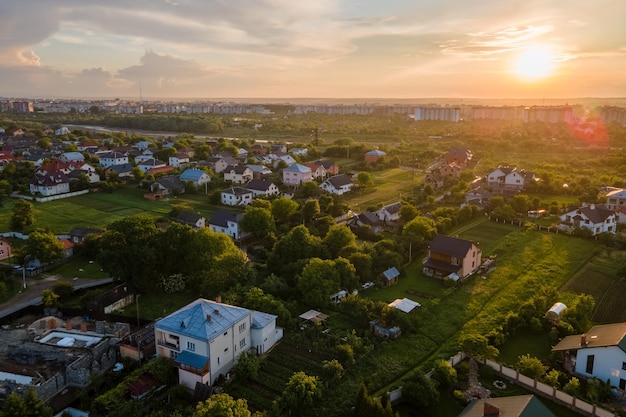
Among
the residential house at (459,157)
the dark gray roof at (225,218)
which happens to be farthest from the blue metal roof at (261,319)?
the residential house at (459,157)

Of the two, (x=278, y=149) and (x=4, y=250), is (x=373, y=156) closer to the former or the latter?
(x=278, y=149)

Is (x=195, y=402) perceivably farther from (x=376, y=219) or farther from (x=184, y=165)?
(x=184, y=165)

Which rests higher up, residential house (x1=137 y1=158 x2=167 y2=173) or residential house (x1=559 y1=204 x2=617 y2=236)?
residential house (x1=137 y1=158 x2=167 y2=173)

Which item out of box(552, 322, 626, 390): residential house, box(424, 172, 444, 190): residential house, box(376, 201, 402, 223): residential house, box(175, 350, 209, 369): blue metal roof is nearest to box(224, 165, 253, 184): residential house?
box(424, 172, 444, 190): residential house

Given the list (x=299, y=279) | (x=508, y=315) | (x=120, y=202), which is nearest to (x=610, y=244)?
(x=508, y=315)

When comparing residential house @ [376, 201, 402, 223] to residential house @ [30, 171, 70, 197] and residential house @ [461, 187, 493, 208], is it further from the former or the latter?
residential house @ [30, 171, 70, 197]
